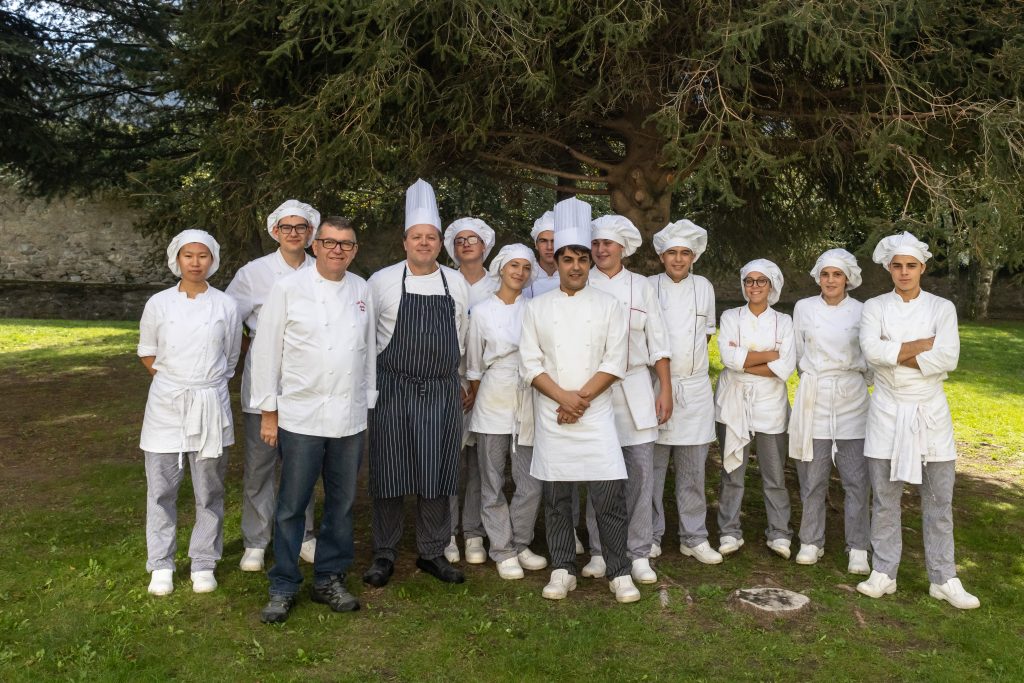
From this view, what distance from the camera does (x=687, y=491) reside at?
197 inches

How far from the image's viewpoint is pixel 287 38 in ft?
17.3

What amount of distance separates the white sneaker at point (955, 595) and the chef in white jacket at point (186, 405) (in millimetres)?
3522

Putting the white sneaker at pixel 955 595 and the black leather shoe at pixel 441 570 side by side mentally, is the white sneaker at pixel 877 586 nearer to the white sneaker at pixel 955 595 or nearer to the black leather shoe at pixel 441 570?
the white sneaker at pixel 955 595

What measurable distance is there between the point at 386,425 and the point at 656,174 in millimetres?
3053

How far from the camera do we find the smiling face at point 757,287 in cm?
494

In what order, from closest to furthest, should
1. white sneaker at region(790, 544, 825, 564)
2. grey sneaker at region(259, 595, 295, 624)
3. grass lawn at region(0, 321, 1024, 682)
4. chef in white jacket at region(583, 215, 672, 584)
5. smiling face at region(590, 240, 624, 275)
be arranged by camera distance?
1. grass lawn at region(0, 321, 1024, 682)
2. grey sneaker at region(259, 595, 295, 624)
3. chef in white jacket at region(583, 215, 672, 584)
4. smiling face at region(590, 240, 624, 275)
5. white sneaker at region(790, 544, 825, 564)

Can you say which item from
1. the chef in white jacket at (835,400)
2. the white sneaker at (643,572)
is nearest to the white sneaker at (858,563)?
the chef in white jacket at (835,400)

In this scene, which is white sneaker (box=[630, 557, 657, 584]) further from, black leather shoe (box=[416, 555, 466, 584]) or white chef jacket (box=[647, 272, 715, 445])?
black leather shoe (box=[416, 555, 466, 584])

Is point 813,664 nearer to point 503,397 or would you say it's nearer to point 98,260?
point 503,397

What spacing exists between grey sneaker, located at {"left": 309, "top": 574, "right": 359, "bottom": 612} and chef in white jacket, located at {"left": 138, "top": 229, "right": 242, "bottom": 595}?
0.54m

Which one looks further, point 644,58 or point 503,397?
point 644,58

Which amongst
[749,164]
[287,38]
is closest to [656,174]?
[749,164]

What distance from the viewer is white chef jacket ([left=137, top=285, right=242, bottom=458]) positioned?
14.0 feet

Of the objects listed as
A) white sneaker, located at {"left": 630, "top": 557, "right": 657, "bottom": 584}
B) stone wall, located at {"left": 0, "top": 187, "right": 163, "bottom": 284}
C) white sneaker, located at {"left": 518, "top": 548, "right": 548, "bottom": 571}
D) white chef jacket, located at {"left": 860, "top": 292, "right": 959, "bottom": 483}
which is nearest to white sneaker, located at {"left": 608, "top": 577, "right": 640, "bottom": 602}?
white sneaker, located at {"left": 630, "top": 557, "right": 657, "bottom": 584}
